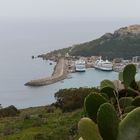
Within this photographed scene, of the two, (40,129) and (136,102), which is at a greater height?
(136,102)

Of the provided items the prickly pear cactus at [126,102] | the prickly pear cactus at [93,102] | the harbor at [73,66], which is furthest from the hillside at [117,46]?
the prickly pear cactus at [93,102]

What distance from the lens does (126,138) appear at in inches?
94.3

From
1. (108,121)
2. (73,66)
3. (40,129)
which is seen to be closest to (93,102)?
(108,121)

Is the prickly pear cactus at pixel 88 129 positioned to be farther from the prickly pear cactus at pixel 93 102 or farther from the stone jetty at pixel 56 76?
the stone jetty at pixel 56 76

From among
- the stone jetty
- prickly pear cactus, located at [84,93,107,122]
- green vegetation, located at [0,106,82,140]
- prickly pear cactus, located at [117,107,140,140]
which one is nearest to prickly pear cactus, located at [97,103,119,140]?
prickly pear cactus, located at [117,107,140,140]

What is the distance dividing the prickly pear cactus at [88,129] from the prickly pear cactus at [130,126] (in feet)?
0.41

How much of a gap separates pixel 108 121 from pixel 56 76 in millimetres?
64757

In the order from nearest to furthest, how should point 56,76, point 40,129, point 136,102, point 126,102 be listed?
point 136,102, point 126,102, point 40,129, point 56,76

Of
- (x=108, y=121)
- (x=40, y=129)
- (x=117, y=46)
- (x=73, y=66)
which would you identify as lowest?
(x=73, y=66)

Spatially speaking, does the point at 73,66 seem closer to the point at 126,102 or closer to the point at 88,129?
the point at 126,102

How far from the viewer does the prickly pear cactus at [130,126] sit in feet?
7.75

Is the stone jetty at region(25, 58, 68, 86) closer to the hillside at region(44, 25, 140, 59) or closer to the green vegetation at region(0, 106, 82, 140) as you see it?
the hillside at region(44, 25, 140, 59)

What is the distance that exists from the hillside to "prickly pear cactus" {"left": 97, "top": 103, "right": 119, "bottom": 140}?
273 feet

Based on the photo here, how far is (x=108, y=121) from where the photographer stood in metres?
2.41
